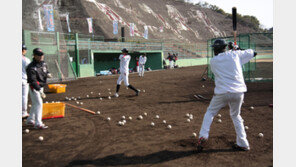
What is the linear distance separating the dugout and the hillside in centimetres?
824

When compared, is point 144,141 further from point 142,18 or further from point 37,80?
point 142,18

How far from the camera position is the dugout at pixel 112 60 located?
3288cm

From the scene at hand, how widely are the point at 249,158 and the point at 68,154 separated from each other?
3783 mm

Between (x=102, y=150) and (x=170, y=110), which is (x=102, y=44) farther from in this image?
(x=102, y=150)

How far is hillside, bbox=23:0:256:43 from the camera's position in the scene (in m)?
51.2

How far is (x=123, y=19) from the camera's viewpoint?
63.8m

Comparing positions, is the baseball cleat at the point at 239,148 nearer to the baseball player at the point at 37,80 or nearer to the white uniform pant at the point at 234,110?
the white uniform pant at the point at 234,110

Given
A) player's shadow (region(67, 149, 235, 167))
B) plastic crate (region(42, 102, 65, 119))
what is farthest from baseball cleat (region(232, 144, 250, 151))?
plastic crate (region(42, 102, 65, 119))

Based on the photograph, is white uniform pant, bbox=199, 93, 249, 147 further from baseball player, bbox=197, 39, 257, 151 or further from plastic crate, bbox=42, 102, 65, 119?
plastic crate, bbox=42, 102, 65, 119

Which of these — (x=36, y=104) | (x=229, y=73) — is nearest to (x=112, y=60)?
(x=36, y=104)

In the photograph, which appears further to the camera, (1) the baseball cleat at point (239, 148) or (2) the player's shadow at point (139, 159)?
(1) the baseball cleat at point (239, 148)

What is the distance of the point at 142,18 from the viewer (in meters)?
74.4

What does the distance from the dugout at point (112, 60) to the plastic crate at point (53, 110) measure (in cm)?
2214

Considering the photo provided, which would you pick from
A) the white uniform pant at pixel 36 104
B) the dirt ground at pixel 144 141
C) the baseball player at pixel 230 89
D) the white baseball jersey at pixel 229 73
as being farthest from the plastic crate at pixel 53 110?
the white baseball jersey at pixel 229 73
